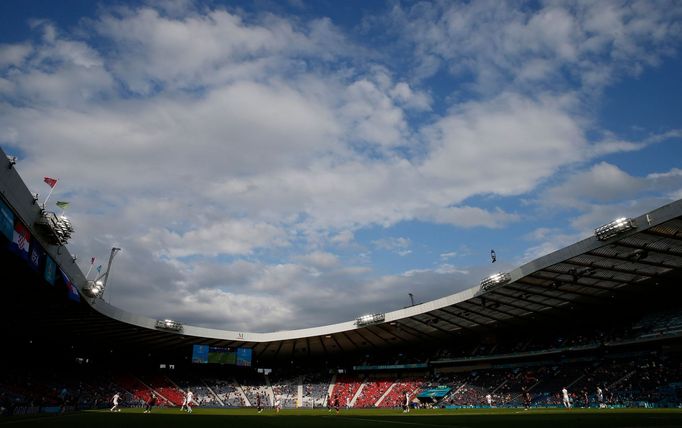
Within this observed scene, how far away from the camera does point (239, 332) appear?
2370 inches

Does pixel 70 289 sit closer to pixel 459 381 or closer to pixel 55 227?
pixel 55 227

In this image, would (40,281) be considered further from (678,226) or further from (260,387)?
(260,387)

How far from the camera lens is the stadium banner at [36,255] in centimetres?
2225

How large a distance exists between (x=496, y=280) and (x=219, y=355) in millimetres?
40551

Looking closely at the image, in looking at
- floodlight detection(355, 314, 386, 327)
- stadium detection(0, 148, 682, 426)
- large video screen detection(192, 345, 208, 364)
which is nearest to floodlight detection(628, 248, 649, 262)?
stadium detection(0, 148, 682, 426)

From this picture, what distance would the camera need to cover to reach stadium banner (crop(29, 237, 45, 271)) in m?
22.2

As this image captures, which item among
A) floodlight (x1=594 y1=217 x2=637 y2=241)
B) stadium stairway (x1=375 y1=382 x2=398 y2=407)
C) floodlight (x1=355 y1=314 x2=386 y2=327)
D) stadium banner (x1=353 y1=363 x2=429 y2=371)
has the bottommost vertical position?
stadium stairway (x1=375 y1=382 x2=398 y2=407)

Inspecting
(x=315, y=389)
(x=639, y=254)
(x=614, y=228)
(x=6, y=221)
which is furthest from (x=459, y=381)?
(x=6, y=221)

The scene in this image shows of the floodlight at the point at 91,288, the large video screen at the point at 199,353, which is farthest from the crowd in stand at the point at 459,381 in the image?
the large video screen at the point at 199,353

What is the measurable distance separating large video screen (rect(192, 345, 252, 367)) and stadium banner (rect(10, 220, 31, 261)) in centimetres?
4024

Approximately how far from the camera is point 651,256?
105 ft

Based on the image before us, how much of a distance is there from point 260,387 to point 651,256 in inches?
2395

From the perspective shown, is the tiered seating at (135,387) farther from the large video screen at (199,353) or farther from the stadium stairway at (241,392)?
the stadium stairway at (241,392)

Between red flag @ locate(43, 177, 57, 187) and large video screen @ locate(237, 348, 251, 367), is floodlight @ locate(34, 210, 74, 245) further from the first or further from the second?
large video screen @ locate(237, 348, 251, 367)
